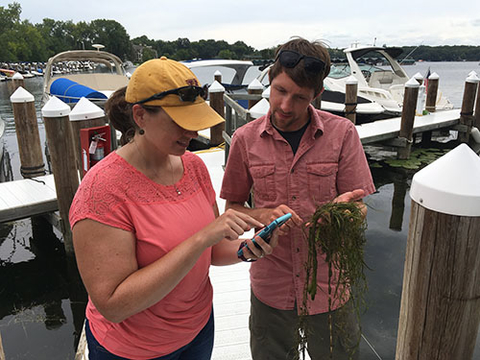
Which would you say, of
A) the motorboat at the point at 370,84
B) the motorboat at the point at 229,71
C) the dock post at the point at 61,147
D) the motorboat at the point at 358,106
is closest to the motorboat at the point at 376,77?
the motorboat at the point at 370,84

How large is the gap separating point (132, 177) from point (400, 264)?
5.03m

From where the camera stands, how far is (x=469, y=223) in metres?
1.23

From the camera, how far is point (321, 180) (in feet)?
6.36

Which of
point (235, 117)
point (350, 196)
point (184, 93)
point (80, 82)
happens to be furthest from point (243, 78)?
point (184, 93)

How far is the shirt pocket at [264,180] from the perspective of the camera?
1.99 meters

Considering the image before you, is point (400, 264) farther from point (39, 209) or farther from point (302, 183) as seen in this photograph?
point (39, 209)

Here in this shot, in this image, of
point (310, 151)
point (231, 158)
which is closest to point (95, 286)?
point (231, 158)

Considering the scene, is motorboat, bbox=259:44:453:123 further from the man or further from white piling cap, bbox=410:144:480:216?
white piling cap, bbox=410:144:480:216

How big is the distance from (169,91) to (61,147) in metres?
3.60

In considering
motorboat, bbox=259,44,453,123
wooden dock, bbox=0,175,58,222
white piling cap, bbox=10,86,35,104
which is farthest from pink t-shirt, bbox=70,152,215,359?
motorboat, bbox=259,44,453,123

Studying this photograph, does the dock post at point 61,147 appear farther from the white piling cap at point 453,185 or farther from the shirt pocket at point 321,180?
the white piling cap at point 453,185

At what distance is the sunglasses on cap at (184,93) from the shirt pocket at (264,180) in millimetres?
576

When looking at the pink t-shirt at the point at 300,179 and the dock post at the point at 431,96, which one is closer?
the pink t-shirt at the point at 300,179

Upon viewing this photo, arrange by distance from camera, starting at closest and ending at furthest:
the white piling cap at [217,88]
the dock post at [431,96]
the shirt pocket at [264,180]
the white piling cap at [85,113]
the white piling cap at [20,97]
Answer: the shirt pocket at [264,180], the white piling cap at [85,113], the white piling cap at [20,97], the white piling cap at [217,88], the dock post at [431,96]
